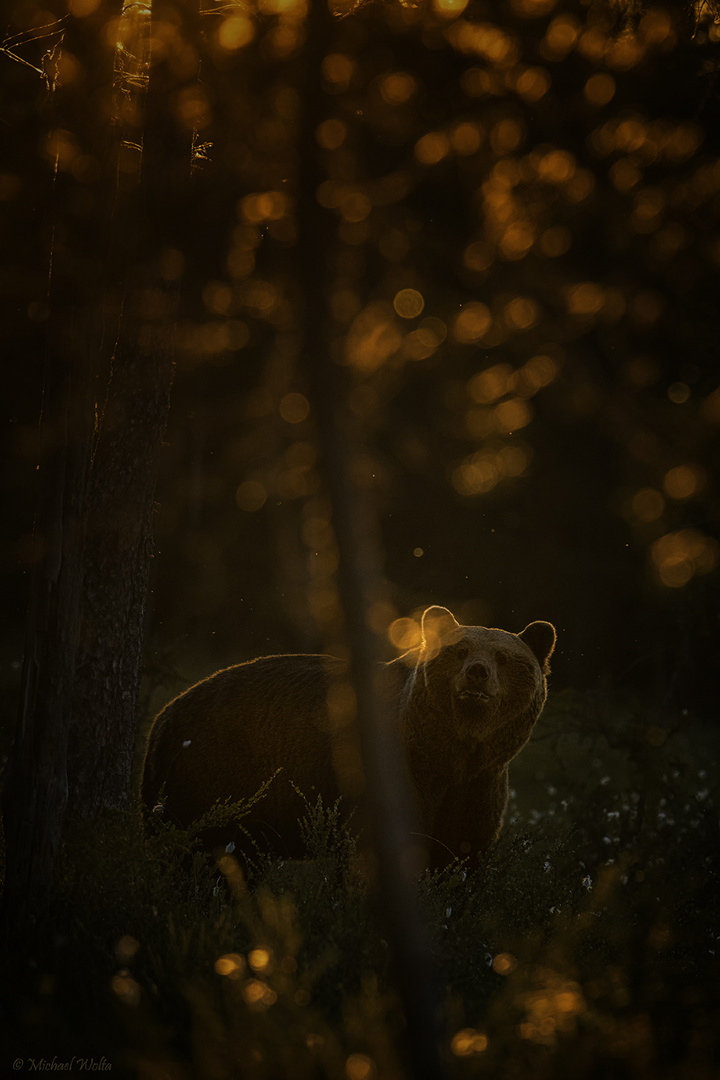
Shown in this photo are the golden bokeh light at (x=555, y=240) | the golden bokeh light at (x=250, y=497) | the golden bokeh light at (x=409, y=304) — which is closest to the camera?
the golden bokeh light at (x=555, y=240)

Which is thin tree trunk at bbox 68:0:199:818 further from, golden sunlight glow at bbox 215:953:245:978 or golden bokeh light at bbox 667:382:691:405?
golden bokeh light at bbox 667:382:691:405

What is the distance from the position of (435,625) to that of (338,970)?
8.06 feet

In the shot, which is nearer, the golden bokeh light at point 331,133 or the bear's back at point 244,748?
the golden bokeh light at point 331,133

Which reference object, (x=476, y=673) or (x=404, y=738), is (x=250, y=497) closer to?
(x=404, y=738)

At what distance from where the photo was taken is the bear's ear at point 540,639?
5.43 meters

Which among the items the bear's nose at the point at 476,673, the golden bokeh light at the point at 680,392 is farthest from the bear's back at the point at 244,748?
the golden bokeh light at the point at 680,392

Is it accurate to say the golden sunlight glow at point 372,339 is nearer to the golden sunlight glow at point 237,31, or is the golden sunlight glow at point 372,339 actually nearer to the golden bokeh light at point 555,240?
the golden bokeh light at point 555,240

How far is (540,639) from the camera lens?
5449mm

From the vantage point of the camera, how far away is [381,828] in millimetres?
3162

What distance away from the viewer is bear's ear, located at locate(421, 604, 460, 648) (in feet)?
17.3

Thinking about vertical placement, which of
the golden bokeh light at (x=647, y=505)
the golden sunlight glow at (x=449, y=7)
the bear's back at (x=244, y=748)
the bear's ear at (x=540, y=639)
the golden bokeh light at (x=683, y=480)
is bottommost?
the bear's back at (x=244, y=748)

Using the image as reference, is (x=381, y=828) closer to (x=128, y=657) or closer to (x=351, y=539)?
(x=351, y=539)

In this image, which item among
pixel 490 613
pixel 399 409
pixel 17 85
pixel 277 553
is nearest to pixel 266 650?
pixel 277 553

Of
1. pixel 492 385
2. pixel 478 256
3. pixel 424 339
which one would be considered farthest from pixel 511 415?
pixel 478 256
